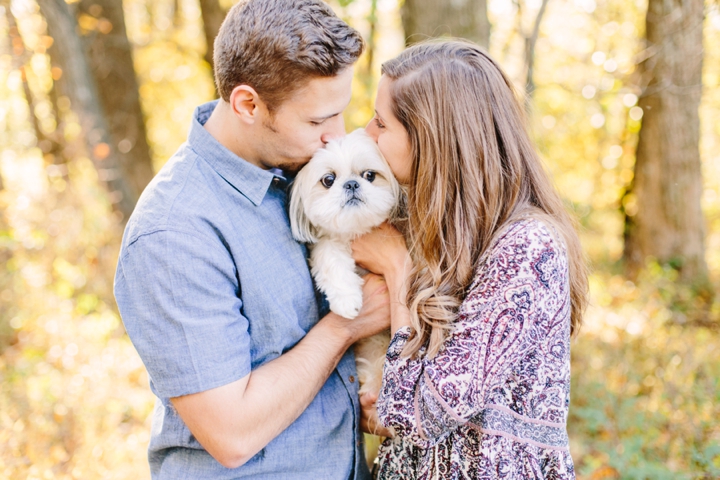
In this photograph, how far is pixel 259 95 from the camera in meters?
2.02

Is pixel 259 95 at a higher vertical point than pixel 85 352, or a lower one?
higher

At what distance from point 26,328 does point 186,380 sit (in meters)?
5.46

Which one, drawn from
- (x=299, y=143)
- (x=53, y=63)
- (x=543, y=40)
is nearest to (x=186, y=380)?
(x=299, y=143)

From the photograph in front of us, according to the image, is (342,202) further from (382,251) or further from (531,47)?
(531,47)

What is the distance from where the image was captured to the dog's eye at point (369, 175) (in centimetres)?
234

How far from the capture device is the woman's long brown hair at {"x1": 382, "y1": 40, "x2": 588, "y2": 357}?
6.13 feet

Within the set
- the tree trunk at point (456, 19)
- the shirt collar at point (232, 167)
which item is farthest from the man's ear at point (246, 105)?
the tree trunk at point (456, 19)

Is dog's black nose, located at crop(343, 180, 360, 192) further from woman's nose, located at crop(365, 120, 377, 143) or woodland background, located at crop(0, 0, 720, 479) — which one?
woodland background, located at crop(0, 0, 720, 479)

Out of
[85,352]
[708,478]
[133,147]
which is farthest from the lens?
[133,147]

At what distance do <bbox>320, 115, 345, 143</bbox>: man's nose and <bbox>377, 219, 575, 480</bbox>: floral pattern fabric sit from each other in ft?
2.89

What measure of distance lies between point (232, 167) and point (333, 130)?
1.70 ft

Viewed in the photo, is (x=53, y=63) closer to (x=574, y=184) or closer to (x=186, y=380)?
(x=186, y=380)

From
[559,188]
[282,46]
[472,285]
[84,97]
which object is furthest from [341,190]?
[84,97]

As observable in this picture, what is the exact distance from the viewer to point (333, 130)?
2.27 m
